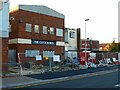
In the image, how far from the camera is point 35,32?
35281 mm

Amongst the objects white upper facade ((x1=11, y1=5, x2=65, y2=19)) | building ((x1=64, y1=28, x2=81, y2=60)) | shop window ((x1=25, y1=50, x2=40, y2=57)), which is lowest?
shop window ((x1=25, y1=50, x2=40, y2=57))

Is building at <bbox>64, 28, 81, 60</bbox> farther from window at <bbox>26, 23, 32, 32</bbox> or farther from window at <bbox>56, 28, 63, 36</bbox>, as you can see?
window at <bbox>26, 23, 32, 32</bbox>

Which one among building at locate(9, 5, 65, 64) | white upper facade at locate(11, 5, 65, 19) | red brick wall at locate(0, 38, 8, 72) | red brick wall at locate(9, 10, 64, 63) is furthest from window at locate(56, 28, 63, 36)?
red brick wall at locate(0, 38, 8, 72)

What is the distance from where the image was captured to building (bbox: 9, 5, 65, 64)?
33.2 meters

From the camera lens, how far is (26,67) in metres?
27.8

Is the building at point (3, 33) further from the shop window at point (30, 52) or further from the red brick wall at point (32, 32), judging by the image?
the shop window at point (30, 52)

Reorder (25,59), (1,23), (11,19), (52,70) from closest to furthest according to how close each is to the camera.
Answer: (1,23), (52,70), (25,59), (11,19)

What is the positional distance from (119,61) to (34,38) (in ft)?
51.7

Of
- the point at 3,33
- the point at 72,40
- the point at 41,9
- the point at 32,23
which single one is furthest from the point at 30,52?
the point at 72,40

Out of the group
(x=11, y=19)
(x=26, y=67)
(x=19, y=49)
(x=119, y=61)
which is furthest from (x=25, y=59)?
(x=119, y=61)

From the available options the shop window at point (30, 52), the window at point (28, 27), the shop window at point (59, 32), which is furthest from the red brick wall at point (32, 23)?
the shop window at point (30, 52)

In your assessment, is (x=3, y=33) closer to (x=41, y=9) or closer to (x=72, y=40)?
(x=41, y=9)

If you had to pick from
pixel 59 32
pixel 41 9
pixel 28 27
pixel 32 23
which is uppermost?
pixel 41 9

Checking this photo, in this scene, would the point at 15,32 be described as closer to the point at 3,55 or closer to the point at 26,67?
the point at 26,67
